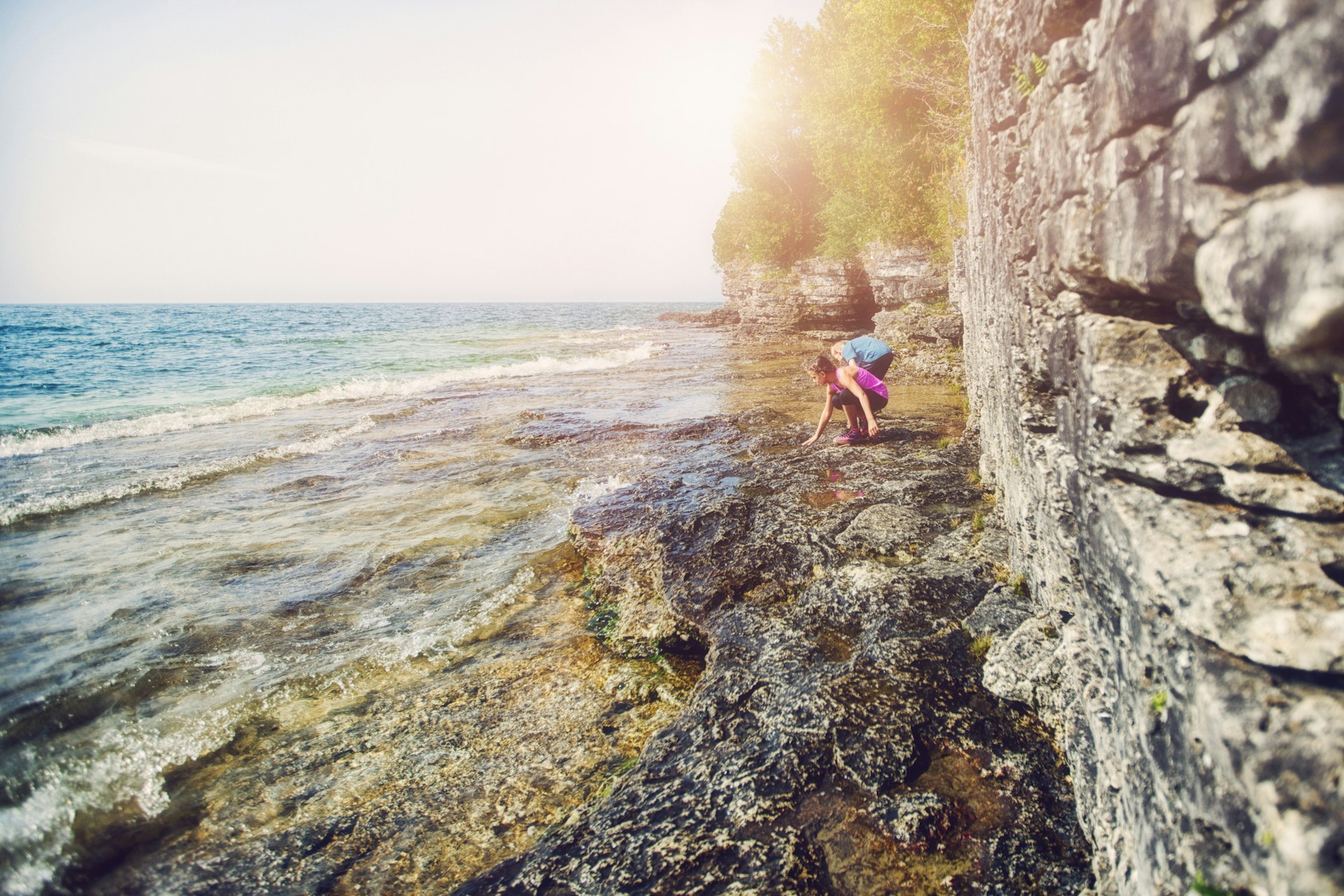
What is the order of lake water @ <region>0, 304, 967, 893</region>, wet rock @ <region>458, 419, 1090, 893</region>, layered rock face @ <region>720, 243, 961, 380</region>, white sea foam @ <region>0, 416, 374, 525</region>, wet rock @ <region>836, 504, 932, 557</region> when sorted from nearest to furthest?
wet rock @ <region>458, 419, 1090, 893</region> → lake water @ <region>0, 304, 967, 893</region> → wet rock @ <region>836, 504, 932, 557</region> → white sea foam @ <region>0, 416, 374, 525</region> → layered rock face @ <region>720, 243, 961, 380</region>

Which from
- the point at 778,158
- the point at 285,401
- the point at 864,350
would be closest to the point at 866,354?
the point at 864,350

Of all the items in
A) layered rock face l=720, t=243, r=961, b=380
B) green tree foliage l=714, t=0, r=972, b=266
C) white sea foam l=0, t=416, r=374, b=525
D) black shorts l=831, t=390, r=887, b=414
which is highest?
green tree foliage l=714, t=0, r=972, b=266

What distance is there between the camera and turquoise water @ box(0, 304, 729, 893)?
4.17 meters

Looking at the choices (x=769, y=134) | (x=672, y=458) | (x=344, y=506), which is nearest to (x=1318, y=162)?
(x=672, y=458)

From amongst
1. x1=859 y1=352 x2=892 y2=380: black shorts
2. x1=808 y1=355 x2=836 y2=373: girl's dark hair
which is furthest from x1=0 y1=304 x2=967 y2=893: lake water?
x1=808 y1=355 x2=836 y2=373: girl's dark hair

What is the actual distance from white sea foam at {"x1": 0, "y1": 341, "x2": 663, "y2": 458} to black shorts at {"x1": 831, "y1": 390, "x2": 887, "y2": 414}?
49.3ft

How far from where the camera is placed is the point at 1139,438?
2174mm

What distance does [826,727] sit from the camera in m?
3.41

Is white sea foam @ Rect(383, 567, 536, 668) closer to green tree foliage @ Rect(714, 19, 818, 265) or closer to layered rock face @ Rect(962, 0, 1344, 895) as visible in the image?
layered rock face @ Rect(962, 0, 1344, 895)

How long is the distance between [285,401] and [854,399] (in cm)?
1723

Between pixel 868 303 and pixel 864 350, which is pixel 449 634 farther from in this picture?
pixel 868 303

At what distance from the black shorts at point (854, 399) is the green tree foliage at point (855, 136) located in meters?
7.57

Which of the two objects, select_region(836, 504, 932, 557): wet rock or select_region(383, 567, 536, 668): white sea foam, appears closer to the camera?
select_region(383, 567, 536, 668): white sea foam

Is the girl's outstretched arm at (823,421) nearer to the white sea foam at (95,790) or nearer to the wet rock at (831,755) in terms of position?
the wet rock at (831,755)
